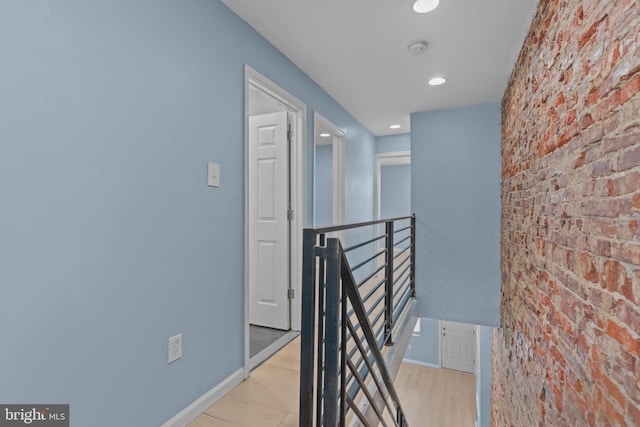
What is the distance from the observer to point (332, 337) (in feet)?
3.45

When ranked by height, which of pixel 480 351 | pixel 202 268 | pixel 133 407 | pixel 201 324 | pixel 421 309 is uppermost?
pixel 202 268

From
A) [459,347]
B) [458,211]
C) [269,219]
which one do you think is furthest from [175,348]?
[459,347]

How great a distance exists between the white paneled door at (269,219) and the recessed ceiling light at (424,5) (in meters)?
1.30

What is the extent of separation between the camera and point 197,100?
5.33ft

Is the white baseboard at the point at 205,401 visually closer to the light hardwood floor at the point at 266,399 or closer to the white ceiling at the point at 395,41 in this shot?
the light hardwood floor at the point at 266,399

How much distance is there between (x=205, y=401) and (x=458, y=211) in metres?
3.13

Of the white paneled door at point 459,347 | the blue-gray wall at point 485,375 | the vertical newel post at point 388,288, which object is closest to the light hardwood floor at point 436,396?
the white paneled door at point 459,347

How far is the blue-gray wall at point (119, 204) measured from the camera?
100 cm

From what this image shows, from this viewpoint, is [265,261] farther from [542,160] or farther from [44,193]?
[542,160]

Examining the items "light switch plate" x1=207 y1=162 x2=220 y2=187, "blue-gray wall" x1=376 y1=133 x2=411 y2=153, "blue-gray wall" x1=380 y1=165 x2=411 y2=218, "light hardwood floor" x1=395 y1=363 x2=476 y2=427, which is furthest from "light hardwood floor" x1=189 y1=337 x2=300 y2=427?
"blue-gray wall" x1=380 y1=165 x2=411 y2=218

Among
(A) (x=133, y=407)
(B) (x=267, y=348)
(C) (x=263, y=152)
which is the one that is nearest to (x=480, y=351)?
(B) (x=267, y=348)

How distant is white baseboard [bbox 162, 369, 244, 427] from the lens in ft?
4.95

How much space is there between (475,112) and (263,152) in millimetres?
2481

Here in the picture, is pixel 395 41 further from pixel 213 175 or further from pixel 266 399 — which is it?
pixel 266 399
